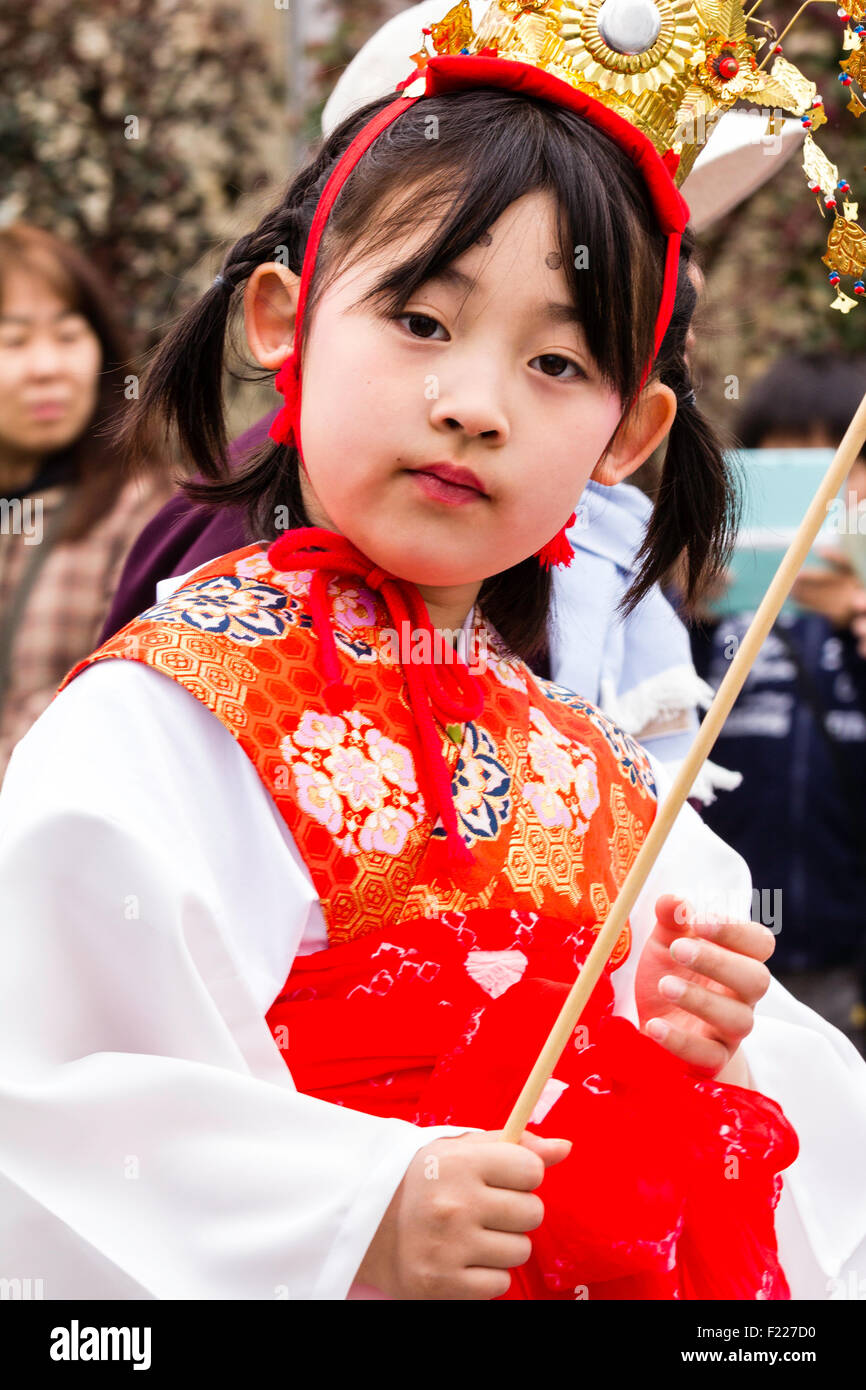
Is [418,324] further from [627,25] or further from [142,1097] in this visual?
[142,1097]

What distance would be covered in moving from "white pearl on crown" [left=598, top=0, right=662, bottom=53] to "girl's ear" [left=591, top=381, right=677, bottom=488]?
0.29m

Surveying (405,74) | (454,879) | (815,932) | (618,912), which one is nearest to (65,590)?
(405,74)

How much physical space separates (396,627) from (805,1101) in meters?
0.63

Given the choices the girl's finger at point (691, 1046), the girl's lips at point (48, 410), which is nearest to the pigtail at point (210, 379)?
the girl's finger at point (691, 1046)

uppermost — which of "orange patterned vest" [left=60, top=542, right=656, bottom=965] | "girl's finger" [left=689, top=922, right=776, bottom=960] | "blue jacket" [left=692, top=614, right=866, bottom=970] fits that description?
"orange patterned vest" [left=60, top=542, right=656, bottom=965]

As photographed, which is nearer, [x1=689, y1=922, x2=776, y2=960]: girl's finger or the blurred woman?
[x1=689, y1=922, x2=776, y2=960]: girl's finger

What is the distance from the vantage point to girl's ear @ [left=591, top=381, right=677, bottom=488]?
1.55 meters

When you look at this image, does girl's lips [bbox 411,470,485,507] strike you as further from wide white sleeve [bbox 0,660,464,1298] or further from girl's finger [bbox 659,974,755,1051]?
girl's finger [bbox 659,974,755,1051]

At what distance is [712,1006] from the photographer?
4.70 feet

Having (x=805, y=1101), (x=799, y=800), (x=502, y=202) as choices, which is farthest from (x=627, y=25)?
(x=799, y=800)

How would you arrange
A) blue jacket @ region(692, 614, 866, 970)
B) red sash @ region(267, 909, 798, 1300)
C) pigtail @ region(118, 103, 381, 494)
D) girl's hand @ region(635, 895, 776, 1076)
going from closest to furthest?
red sash @ region(267, 909, 798, 1300), girl's hand @ region(635, 895, 776, 1076), pigtail @ region(118, 103, 381, 494), blue jacket @ region(692, 614, 866, 970)

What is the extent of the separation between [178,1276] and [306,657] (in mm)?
497

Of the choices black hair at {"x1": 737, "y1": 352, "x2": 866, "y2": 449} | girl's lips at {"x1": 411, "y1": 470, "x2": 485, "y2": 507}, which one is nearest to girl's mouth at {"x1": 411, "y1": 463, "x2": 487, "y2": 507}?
girl's lips at {"x1": 411, "y1": 470, "x2": 485, "y2": 507}

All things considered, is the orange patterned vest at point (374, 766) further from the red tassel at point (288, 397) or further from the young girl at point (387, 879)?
the red tassel at point (288, 397)
